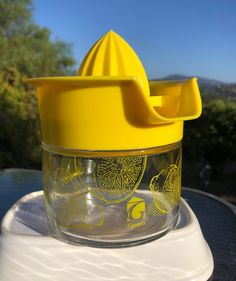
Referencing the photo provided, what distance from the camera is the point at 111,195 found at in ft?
1.56

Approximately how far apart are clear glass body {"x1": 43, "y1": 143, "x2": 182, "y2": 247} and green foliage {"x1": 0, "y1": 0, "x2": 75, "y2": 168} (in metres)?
1.70

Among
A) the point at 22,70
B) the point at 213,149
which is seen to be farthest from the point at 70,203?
the point at 22,70

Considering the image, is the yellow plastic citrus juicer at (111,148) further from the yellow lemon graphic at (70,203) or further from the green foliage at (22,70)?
the green foliage at (22,70)

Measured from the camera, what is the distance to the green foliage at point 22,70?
2246 mm

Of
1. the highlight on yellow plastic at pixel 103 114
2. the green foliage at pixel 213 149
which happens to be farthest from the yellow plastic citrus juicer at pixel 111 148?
the green foliage at pixel 213 149

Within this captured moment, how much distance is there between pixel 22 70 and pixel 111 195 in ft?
8.32

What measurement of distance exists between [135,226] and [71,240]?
9 cm

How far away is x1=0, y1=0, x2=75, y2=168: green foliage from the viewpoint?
2246 millimetres

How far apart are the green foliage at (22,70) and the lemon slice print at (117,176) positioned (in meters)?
1.74

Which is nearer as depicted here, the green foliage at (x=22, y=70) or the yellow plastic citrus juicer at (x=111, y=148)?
the yellow plastic citrus juicer at (x=111, y=148)

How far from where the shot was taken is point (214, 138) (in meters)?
2.17

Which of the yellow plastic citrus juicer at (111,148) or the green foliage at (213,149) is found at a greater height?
the yellow plastic citrus juicer at (111,148)

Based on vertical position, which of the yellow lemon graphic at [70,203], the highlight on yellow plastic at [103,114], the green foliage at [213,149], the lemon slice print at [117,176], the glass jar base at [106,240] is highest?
the highlight on yellow plastic at [103,114]

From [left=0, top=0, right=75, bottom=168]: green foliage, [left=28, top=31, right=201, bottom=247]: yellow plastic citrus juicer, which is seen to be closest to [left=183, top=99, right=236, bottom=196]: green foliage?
[left=0, top=0, right=75, bottom=168]: green foliage
